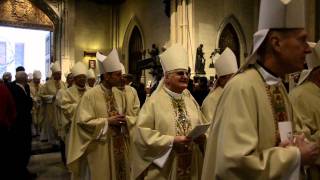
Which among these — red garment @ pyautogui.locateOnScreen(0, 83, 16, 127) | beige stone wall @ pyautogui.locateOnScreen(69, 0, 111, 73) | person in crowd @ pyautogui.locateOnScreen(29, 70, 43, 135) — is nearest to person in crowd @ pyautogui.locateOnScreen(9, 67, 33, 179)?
red garment @ pyautogui.locateOnScreen(0, 83, 16, 127)

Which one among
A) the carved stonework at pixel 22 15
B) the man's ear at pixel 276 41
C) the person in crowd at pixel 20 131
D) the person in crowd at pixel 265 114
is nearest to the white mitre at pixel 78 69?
the person in crowd at pixel 20 131

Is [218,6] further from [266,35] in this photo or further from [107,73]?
[266,35]

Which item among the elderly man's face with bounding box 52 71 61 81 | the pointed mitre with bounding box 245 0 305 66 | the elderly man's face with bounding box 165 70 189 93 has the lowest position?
the elderly man's face with bounding box 165 70 189 93

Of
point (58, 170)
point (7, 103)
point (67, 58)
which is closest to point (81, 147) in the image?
point (7, 103)

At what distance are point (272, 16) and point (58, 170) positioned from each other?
6.67 meters

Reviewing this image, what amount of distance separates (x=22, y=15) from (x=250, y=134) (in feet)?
49.8

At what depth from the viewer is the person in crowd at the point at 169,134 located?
3439mm

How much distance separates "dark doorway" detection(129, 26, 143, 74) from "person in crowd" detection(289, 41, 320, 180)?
1306 cm

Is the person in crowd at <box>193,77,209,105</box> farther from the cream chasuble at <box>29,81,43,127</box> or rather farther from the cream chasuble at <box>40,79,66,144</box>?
the cream chasuble at <box>29,81,43,127</box>

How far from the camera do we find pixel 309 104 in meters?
3.17

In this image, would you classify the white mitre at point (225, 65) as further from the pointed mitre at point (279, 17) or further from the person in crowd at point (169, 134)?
the pointed mitre at point (279, 17)

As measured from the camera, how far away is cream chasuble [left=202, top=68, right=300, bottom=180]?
1.74 meters

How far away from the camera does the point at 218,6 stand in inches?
536

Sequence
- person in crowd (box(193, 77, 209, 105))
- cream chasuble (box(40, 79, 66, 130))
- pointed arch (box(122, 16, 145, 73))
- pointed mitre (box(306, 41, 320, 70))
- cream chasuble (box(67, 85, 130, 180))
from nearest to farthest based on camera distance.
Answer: pointed mitre (box(306, 41, 320, 70)), cream chasuble (box(67, 85, 130, 180)), person in crowd (box(193, 77, 209, 105)), cream chasuble (box(40, 79, 66, 130)), pointed arch (box(122, 16, 145, 73))
